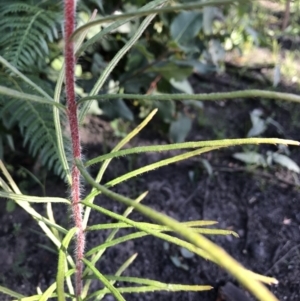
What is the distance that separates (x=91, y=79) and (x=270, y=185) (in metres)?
0.69

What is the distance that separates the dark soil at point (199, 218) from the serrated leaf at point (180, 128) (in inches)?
3.2

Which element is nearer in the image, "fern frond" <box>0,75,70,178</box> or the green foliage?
the green foliage

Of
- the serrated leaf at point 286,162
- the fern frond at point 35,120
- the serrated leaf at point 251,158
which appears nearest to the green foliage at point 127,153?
the fern frond at point 35,120

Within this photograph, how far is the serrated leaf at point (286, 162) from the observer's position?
61.6 inches

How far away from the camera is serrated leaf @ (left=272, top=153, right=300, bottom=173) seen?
1563 millimetres

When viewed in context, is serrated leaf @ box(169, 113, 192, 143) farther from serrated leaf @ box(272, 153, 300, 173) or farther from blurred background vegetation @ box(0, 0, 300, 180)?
serrated leaf @ box(272, 153, 300, 173)

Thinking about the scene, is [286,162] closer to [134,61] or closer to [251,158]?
[251,158]

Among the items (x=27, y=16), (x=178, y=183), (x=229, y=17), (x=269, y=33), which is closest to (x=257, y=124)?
(x=178, y=183)

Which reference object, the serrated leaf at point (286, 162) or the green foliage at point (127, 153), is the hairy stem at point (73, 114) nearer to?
the green foliage at point (127, 153)

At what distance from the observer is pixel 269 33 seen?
228cm

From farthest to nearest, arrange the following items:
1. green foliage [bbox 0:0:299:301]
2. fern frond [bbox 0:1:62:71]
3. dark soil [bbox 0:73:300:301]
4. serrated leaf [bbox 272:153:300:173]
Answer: serrated leaf [bbox 272:153:300:173]
dark soil [bbox 0:73:300:301]
fern frond [bbox 0:1:62:71]
green foliage [bbox 0:0:299:301]

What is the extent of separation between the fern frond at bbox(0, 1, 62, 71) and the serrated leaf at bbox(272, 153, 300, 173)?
35.3 inches

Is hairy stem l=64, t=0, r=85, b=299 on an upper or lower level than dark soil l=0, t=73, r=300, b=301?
upper

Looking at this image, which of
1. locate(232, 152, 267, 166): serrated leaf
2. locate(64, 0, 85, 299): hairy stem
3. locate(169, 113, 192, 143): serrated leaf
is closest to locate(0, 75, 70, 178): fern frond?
locate(64, 0, 85, 299): hairy stem
